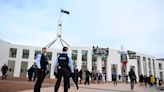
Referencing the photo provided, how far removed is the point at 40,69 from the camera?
6852mm

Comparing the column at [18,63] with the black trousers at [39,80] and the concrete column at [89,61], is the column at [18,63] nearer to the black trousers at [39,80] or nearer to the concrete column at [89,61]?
the concrete column at [89,61]

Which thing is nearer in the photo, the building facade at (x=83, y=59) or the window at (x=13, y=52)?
the building facade at (x=83, y=59)

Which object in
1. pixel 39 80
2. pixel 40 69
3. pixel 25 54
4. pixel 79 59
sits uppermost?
pixel 25 54

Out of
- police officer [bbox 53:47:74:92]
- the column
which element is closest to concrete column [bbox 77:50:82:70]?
the column

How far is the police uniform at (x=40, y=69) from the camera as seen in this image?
6.77 meters

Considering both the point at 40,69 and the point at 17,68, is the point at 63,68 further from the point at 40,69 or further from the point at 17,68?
the point at 17,68

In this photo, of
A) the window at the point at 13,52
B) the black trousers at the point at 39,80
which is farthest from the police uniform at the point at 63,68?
the window at the point at 13,52

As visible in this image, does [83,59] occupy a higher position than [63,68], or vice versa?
[83,59]

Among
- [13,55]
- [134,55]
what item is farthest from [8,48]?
[134,55]

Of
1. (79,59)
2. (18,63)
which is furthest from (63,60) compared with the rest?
(18,63)

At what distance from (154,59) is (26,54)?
42555 mm

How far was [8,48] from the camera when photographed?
49.2 meters

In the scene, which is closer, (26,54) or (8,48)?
(8,48)

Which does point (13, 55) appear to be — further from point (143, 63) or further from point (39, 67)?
point (39, 67)
